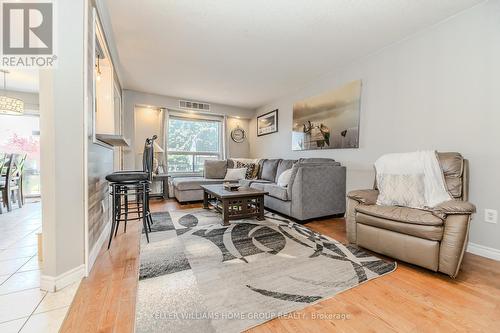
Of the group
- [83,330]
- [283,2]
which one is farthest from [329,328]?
[283,2]

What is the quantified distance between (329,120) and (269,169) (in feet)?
4.94

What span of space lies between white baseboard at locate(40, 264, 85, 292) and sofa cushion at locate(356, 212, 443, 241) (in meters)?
2.40

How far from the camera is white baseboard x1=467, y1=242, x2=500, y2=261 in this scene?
6.23 ft

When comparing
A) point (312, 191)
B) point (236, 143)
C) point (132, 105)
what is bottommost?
point (312, 191)

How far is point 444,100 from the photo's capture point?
222 centimetres

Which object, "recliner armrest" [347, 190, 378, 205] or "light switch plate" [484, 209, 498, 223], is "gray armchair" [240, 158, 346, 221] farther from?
"light switch plate" [484, 209, 498, 223]

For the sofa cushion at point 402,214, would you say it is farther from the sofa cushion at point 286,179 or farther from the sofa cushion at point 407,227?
the sofa cushion at point 286,179

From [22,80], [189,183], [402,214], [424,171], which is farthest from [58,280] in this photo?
[22,80]

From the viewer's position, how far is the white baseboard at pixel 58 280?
4.54ft

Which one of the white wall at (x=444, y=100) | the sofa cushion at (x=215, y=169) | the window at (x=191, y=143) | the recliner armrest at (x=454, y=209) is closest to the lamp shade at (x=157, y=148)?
the window at (x=191, y=143)

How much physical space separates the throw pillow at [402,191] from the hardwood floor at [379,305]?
1.83 ft

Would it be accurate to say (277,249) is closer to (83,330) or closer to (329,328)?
(329,328)

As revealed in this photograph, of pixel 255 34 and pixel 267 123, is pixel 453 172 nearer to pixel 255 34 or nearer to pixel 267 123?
pixel 255 34

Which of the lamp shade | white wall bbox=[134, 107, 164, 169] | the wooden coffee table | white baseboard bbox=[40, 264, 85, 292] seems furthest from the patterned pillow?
white baseboard bbox=[40, 264, 85, 292]
